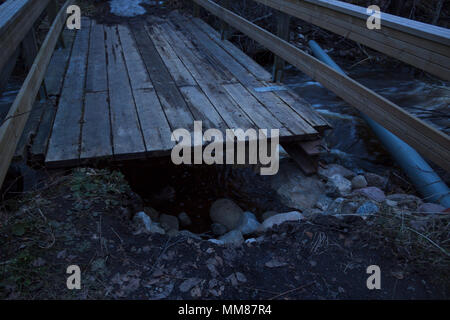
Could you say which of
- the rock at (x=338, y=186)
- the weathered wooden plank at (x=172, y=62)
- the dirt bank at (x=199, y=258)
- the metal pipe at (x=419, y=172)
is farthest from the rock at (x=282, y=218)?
the weathered wooden plank at (x=172, y=62)

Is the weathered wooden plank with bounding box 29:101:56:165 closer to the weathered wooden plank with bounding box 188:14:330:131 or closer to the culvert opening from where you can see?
the culvert opening

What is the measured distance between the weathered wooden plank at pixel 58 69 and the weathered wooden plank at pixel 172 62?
1.26 meters

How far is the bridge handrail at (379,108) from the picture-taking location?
79.8 inches

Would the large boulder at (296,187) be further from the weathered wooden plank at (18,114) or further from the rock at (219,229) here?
the weathered wooden plank at (18,114)

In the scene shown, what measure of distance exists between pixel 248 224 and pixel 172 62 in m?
2.76

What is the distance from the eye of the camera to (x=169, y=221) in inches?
121

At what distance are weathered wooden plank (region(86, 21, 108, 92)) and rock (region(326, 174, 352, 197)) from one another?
2.60 metres

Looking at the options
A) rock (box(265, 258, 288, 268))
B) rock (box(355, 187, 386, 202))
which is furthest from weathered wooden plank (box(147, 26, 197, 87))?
rock (box(265, 258, 288, 268))

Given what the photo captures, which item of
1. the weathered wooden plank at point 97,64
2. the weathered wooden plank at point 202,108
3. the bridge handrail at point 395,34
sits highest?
the bridge handrail at point 395,34

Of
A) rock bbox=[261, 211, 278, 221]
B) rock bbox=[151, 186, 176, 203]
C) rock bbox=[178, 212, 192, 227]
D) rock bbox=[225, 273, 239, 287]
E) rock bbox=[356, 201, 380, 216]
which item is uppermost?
rock bbox=[356, 201, 380, 216]

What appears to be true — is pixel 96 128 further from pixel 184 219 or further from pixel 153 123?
pixel 184 219

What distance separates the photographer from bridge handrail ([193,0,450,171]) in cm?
203
